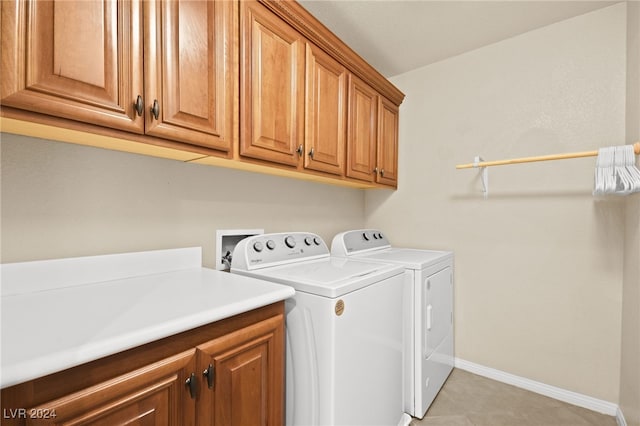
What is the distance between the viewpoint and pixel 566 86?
187 centimetres

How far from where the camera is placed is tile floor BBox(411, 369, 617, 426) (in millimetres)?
1685

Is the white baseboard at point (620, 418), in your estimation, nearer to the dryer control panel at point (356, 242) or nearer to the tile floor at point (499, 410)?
the tile floor at point (499, 410)

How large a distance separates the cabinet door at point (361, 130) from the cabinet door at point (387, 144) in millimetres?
92

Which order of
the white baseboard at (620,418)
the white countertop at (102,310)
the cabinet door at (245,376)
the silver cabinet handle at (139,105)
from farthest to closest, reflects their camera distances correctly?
1. the white baseboard at (620,418)
2. the silver cabinet handle at (139,105)
3. the cabinet door at (245,376)
4. the white countertop at (102,310)

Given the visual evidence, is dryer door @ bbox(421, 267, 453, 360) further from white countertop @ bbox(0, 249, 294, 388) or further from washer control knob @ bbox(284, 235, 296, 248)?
white countertop @ bbox(0, 249, 294, 388)

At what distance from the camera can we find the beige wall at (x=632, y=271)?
144 cm

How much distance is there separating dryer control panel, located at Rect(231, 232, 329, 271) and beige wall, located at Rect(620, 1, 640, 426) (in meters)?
1.61

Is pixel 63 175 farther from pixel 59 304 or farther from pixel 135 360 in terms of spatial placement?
pixel 135 360

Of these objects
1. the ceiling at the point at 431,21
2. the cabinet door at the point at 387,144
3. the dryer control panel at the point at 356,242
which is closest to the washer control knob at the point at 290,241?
the dryer control panel at the point at 356,242

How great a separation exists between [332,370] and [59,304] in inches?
36.1

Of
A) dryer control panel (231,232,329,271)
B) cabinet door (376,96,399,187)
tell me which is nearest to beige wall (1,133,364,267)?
dryer control panel (231,232,329,271)

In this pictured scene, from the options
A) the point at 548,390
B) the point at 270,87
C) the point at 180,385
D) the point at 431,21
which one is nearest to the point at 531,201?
the point at 548,390

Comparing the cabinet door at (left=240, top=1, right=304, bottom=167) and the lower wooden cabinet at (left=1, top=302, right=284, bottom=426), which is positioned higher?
the cabinet door at (left=240, top=1, right=304, bottom=167)

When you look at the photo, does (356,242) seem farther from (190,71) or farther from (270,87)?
(190,71)
